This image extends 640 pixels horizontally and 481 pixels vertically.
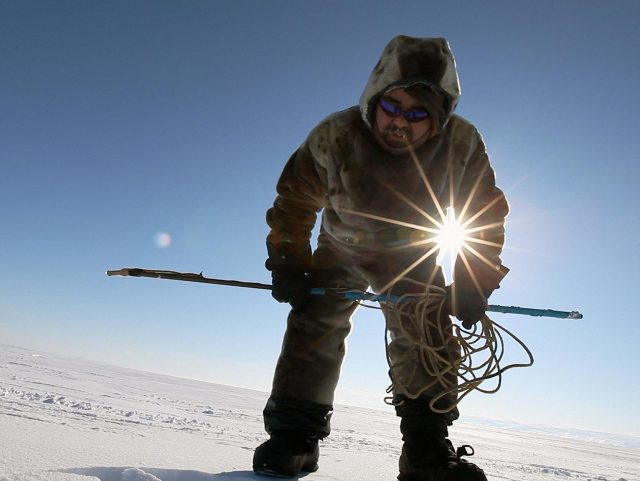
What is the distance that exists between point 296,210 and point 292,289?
20.4 inches

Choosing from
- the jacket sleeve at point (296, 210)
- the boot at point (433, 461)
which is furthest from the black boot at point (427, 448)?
the jacket sleeve at point (296, 210)

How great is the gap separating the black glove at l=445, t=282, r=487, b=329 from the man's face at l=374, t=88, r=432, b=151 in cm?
75

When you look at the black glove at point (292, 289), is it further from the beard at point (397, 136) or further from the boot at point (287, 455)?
the beard at point (397, 136)

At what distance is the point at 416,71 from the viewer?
2.09 metres

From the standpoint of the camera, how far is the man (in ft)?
6.65

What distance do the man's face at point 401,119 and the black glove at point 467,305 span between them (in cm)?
75

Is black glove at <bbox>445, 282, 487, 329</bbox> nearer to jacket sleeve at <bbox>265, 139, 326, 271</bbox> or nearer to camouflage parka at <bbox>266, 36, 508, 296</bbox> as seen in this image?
camouflage parka at <bbox>266, 36, 508, 296</bbox>

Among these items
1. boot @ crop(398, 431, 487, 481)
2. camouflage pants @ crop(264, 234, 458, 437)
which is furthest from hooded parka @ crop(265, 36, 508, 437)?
boot @ crop(398, 431, 487, 481)

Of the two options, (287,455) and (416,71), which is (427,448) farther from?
(416,71)

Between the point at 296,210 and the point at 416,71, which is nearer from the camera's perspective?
the point at 416,71

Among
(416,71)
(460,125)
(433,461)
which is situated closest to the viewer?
(433,461)

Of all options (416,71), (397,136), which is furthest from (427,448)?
(416,71)

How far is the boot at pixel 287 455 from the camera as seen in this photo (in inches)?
76.4

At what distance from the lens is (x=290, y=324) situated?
238cm
